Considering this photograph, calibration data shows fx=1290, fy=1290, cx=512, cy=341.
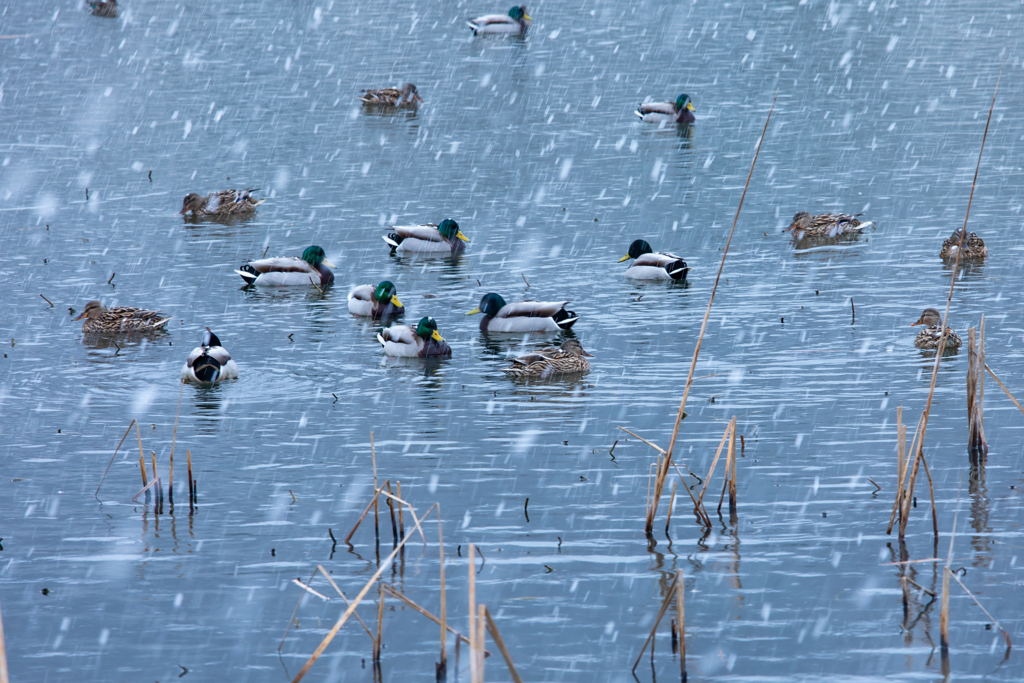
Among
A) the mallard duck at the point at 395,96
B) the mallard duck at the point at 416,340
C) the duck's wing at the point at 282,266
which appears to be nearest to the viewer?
the mallard duck at the point at 416,340

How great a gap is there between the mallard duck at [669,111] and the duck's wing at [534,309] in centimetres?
1399

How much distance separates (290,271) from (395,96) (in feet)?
45.7

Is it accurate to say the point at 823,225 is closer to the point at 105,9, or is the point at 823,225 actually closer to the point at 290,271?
the point at 290,271

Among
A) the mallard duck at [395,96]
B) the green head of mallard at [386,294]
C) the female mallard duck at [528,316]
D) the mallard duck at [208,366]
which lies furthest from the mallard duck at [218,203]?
the mallard duck at [395,96]

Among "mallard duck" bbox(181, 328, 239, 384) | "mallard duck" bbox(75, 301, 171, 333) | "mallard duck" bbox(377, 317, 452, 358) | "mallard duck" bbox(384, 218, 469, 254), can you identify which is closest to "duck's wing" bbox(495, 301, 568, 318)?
"mallard duck" bbox(377, 317, 452, 358)

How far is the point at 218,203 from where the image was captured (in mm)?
21516

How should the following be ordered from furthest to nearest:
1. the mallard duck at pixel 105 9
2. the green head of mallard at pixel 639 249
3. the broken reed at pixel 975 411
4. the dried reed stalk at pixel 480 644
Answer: the mallard duck at pixel 105 9
the green head of mallard at pixel 639 249
the broken reed at pixel 975 411
the dried reed stalk at pixel 480 644

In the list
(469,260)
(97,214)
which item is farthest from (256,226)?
(469,260)

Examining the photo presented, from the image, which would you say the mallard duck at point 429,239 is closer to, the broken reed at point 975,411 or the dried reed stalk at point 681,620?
the broken reed at point 975,411

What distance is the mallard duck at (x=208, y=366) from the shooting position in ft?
43.7

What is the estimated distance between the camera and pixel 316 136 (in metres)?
28.4

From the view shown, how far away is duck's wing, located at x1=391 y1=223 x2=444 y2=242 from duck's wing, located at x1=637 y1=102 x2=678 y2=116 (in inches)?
426

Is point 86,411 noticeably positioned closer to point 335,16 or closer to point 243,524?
point 243,524

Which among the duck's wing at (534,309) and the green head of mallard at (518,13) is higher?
the green head of mallard at (518,13)
